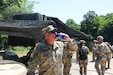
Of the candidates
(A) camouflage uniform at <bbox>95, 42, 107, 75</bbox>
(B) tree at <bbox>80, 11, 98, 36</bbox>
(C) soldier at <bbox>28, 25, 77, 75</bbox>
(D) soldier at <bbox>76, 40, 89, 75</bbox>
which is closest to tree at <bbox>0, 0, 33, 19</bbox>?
(D) soldier at <bbox>76, 40, 89, 75</bbox>

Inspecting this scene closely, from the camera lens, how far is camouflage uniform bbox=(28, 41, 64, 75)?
517cm

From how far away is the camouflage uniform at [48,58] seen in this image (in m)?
5.17

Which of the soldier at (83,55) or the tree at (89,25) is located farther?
the tree at (89,25)

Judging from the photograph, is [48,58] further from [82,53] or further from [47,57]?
[82,53]

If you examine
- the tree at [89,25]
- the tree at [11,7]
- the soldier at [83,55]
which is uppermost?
the tree at [89,25]

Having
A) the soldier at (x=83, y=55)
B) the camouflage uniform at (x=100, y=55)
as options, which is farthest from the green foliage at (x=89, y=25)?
the camouflage uniform at (x=100, y=55)

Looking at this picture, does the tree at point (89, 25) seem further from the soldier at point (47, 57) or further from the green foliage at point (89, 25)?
the soldier at point (47, 57)

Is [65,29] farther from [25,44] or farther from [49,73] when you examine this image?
[49,73]

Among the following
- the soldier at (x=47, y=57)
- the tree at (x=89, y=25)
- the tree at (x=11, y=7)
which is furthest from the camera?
the tree at (x=89, y=25)

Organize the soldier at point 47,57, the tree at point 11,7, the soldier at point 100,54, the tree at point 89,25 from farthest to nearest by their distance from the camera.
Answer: the tree at point 89,25 < the tree at point 11,7 < the soldier at point 100,54 < the soldier at point 47,57

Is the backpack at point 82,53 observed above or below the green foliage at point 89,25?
below

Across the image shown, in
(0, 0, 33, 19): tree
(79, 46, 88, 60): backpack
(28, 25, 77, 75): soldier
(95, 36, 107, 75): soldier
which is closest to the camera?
(28, 25, 77, 75): soldier

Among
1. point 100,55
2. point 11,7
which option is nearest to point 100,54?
point 100,55

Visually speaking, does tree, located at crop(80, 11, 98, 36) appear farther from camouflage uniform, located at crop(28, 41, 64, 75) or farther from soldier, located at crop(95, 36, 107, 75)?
camouflage uniform, located at crop(28, 41, 64, 75)
